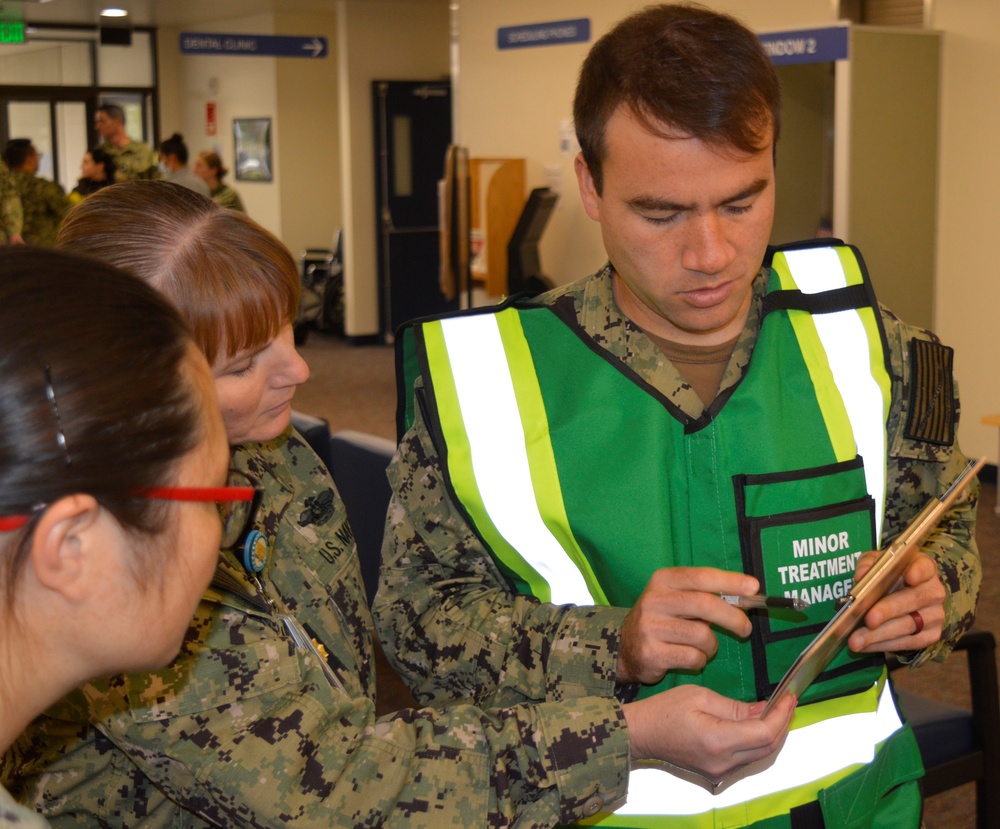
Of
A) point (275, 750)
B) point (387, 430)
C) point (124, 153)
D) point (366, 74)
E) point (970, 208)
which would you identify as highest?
point (366, 74)

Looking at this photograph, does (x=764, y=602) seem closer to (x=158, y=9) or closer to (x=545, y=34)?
(x=545, y=34)

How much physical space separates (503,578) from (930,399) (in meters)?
0.58

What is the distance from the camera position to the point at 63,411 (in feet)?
2.45

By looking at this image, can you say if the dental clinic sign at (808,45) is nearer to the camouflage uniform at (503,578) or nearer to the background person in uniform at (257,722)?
the camouflage uniform at (503,578)

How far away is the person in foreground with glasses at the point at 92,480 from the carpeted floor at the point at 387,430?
99.4 inches

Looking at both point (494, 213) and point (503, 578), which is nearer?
point (503, 578)

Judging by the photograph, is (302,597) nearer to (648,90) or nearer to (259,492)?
(259,492)

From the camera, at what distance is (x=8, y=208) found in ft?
18.4

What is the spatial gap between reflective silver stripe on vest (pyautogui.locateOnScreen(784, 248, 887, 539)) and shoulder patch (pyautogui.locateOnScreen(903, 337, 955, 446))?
0.14 ft

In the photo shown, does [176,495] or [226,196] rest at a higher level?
[226,196]

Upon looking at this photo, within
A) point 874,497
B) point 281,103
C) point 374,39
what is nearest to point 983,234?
point 874,497

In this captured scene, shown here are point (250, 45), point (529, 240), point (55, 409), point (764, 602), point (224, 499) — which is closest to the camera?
point (55, 409)

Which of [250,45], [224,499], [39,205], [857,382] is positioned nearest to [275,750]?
[224,499]

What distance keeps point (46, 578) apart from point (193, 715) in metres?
0.27
